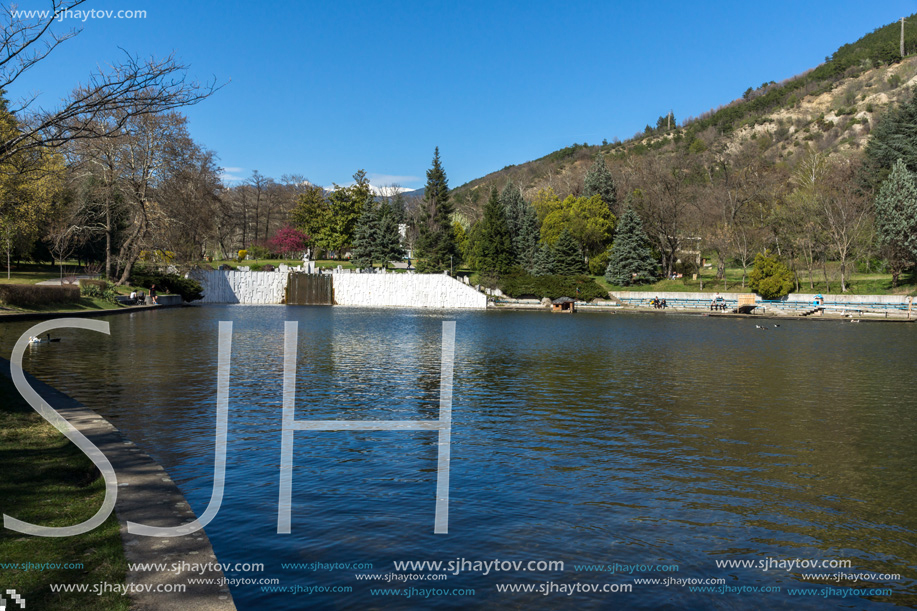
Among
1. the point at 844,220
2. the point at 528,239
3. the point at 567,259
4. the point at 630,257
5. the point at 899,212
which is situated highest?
the point at 899,212

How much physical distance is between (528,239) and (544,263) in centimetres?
820

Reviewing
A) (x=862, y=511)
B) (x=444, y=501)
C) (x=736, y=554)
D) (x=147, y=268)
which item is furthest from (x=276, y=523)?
(x=147, y=268)

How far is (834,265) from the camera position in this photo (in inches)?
2379

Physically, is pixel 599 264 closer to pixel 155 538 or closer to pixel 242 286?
pixel 242 286

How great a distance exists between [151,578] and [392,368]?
47.9 ft

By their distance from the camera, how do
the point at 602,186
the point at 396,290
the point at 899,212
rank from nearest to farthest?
the point at 899,212 → the point at 396,290 → the point at 602,186

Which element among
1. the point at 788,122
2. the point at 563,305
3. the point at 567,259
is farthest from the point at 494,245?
the point at 788,122

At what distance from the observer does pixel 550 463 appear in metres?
9.45

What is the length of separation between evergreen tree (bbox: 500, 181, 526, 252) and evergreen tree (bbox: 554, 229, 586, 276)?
34.5 feet

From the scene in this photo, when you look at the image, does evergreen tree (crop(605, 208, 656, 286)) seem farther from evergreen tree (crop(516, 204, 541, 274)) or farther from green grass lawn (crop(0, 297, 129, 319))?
green grass lawn (crop(0, 297, 129, 319))

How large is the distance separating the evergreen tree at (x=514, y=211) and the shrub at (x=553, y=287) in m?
12.6

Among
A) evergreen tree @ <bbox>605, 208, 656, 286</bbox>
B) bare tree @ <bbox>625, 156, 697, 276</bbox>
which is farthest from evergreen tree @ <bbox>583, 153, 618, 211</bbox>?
evergreen tree @ <bbox>605, 208, 656, 286</bbox>

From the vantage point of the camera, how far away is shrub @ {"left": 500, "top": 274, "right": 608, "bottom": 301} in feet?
200

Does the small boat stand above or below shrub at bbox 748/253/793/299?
below
